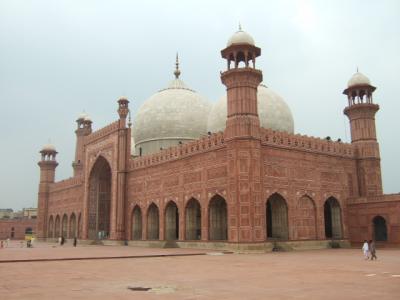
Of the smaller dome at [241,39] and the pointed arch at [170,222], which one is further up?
the smaller dome at [241,39]

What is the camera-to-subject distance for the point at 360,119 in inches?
930

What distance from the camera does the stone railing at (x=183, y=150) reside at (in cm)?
1991

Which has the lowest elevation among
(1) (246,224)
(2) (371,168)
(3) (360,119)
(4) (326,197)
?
(1) (246,224)

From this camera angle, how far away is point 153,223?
25312 millimetres

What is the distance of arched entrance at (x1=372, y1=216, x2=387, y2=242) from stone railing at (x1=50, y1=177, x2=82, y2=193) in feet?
71.2

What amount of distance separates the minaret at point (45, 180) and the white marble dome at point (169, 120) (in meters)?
11.7

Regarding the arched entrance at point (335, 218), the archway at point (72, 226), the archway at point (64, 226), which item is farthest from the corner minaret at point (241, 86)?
the archway at point (64, 226)

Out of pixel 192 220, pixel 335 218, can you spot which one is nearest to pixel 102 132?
→ pixel 192 220

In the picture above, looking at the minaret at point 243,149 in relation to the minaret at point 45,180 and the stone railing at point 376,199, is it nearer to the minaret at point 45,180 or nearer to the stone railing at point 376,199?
the stone railing at point 376,199

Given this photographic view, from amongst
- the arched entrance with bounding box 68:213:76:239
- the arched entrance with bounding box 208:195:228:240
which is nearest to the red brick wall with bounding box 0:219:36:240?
the arched entrance with bounding box 68:213:76:239

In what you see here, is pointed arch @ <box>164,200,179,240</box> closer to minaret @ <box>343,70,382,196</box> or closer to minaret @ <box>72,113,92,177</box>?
minaret @ <box>343,70,382,196</box>

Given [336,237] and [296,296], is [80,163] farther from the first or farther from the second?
[296,296]

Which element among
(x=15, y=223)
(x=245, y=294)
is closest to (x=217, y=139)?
(x=245, y=294)

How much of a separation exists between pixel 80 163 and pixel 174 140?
45.7 ft
